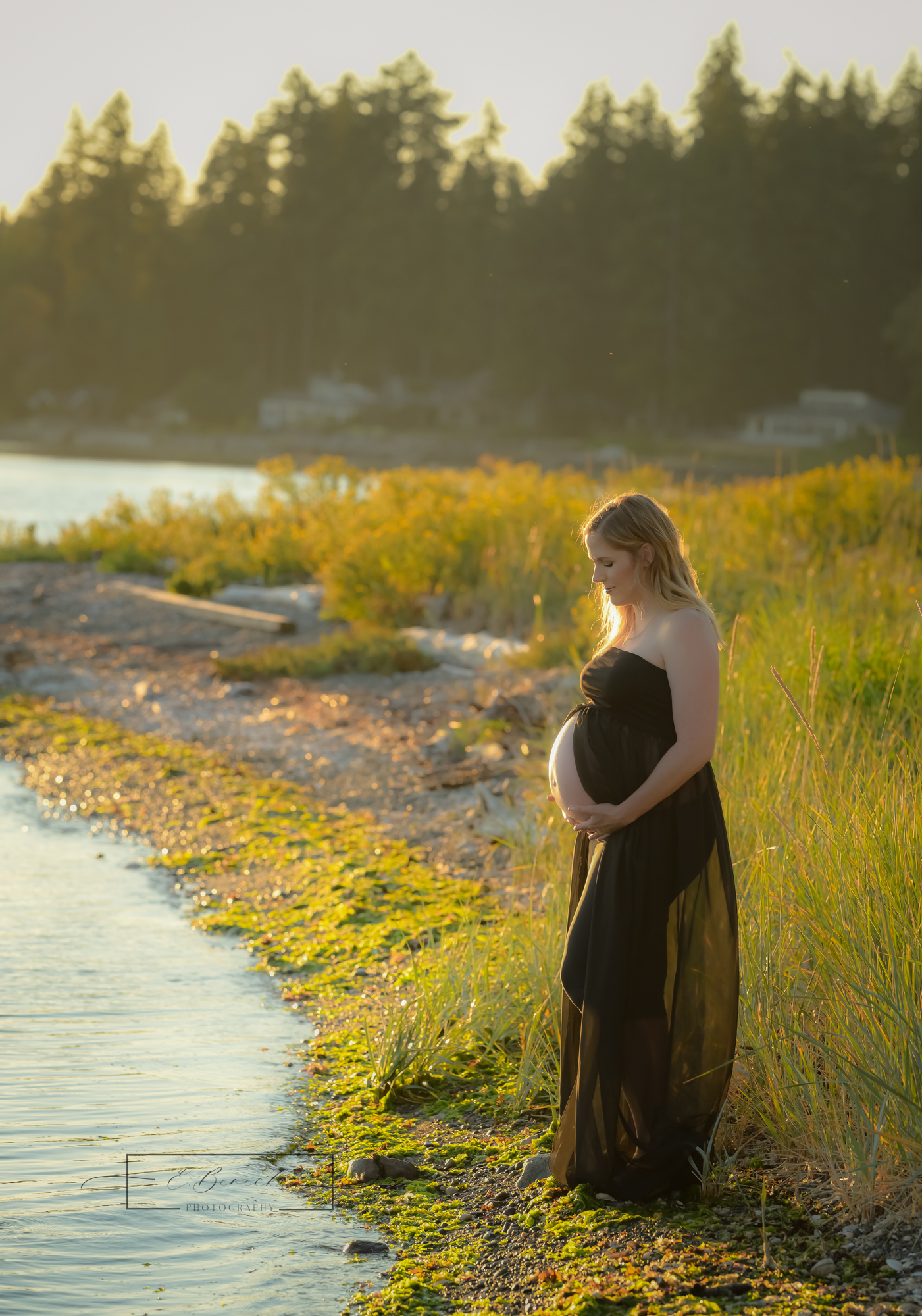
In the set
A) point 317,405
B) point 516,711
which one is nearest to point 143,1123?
point 516,711

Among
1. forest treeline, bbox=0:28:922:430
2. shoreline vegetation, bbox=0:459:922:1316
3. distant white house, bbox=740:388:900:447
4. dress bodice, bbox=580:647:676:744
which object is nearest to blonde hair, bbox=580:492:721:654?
dress bodice, bbox=580:647:676:744

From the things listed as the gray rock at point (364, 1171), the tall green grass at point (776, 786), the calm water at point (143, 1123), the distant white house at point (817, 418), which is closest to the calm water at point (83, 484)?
the tall green grass at point (776, 786)

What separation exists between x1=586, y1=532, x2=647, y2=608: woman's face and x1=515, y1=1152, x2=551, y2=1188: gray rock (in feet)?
4.77

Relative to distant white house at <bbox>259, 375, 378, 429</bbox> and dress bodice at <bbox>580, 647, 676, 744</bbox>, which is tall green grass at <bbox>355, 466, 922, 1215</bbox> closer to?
dress bodice at <bbox>580, 647, 676, 744</bbox>

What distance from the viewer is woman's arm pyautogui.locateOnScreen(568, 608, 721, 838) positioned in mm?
2838

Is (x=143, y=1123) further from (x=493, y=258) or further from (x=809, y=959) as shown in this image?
(x=493, y=258)

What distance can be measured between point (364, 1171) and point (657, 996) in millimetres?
1040

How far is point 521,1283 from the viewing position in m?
2.77

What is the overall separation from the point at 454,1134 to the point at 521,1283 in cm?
89

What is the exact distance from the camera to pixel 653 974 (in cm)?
293

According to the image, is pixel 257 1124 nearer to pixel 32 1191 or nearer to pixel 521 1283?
pixel 32 1191

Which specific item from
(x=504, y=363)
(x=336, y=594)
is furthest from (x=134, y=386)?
(x=336, y=594)

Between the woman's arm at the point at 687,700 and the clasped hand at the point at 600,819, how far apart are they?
0.10ft

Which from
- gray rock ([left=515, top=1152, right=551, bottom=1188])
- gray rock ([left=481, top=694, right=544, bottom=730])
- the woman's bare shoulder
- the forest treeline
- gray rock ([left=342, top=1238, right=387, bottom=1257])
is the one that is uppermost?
the forest treeline
